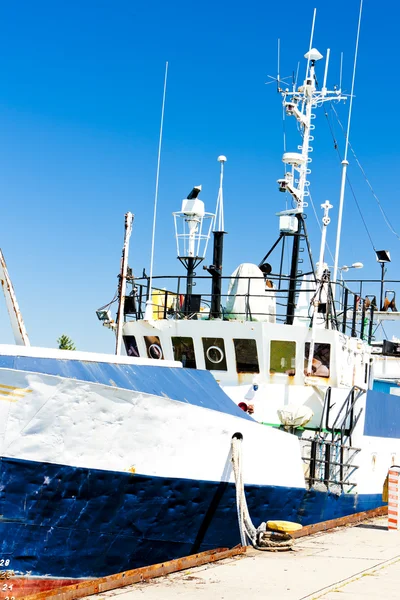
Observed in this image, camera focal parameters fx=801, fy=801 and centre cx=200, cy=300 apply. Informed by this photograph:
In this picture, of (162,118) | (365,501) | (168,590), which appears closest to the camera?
(168,590)

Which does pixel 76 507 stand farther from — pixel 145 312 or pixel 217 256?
pixel 217 256

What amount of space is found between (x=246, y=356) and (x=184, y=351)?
1.27 meters

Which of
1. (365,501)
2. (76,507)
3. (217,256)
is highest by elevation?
(217,256)

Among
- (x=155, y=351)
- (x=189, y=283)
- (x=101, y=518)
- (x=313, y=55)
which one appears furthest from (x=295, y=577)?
(x=313, y=55)

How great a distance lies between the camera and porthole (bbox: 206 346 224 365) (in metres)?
15.8

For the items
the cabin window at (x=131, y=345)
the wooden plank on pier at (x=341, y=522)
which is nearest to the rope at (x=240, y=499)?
the wooden plank on pier at (x=341, y=522)

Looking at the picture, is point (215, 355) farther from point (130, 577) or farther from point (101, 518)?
point (130, 577)

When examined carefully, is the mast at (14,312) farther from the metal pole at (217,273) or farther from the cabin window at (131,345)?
the metal pole at (217,273)

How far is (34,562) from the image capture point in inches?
382

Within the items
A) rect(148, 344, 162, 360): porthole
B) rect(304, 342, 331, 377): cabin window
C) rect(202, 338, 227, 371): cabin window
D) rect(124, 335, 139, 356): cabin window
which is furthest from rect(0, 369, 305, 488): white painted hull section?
rect(124, 335, 139, 356): cabin window

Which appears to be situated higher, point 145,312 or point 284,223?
point 284,223

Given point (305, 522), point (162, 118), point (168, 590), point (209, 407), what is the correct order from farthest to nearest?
point (162, 118), point (305, 522), point (209, 407), point (168, 590)

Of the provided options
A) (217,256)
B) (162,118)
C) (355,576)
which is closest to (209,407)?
(355,576)

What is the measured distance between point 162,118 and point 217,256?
3258 millimetres
